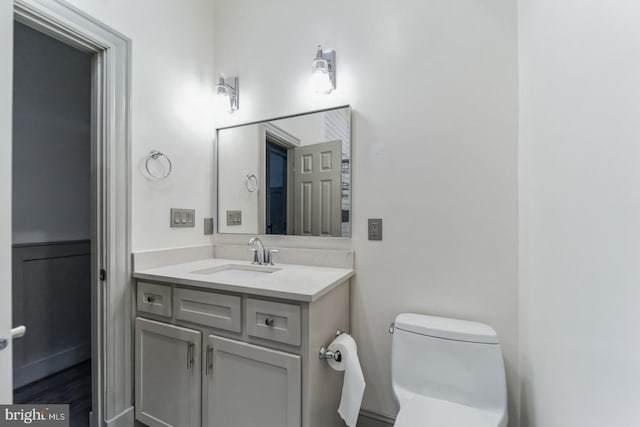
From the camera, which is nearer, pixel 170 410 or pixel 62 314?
pixel 170 410

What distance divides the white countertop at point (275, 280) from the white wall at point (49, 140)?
3.81 ft

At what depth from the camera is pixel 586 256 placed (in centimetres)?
63

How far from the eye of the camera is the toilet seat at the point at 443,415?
1.02 metres

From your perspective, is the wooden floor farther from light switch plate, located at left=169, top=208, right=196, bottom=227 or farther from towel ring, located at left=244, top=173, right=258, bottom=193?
towel ring, located at left=244, top=173, right=258, bottom=193

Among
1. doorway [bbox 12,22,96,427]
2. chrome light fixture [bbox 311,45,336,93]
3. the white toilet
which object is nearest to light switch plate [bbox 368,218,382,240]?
the white toilet

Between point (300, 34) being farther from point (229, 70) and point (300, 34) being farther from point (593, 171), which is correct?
point (593, 171)

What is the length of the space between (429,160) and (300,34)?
3.71 ft

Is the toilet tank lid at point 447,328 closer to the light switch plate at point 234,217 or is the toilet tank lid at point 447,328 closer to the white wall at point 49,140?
the light switch plate at point 234,217

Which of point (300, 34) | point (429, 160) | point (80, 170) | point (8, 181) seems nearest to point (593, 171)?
point (429, 160)

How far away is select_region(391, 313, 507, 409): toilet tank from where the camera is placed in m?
1.12

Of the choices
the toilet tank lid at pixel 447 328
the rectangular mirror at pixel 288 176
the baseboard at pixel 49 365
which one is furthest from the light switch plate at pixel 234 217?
the baseboard at pixel 49 365

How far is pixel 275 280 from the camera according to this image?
1321 millimetres

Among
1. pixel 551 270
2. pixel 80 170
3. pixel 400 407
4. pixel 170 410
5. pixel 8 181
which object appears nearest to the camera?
pixel 8 181

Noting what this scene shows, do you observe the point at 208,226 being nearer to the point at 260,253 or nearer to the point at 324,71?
the point at 260,253
